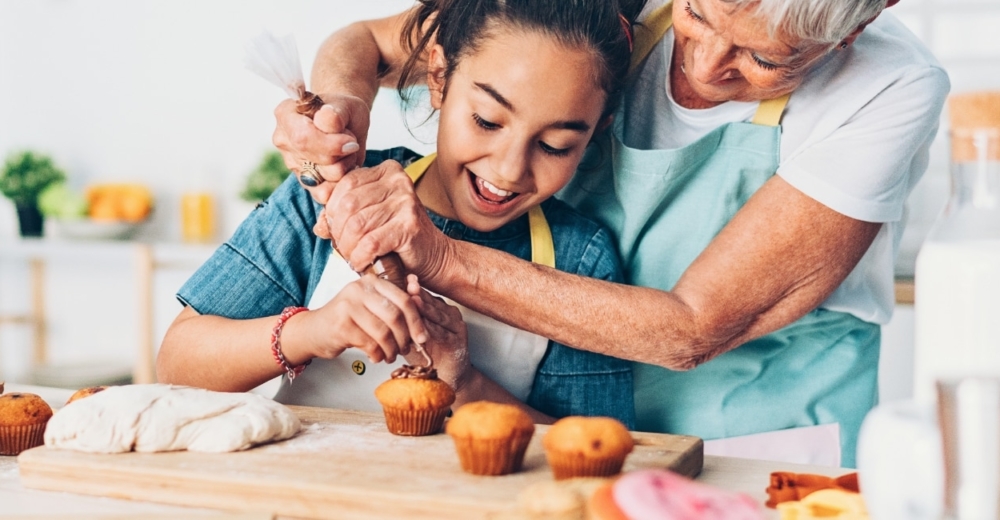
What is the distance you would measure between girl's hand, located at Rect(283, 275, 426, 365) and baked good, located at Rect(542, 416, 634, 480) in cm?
35

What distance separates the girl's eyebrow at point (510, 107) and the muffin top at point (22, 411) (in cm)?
74

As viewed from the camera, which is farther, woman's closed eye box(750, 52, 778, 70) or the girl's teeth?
the girl's teeth

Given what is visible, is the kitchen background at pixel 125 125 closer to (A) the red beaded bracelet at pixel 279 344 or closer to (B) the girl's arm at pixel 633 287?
(A) the red beaded bracelet at pixel 279 344

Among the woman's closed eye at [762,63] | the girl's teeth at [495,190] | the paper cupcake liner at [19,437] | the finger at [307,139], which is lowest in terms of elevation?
the paper cupcake liner at [19,437]

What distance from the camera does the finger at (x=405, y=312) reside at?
1332 mm

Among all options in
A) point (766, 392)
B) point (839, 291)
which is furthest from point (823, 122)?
point (766, 392)

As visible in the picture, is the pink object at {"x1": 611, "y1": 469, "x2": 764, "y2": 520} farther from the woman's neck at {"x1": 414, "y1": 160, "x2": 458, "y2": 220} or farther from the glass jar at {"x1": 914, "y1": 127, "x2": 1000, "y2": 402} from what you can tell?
the woman's neck at {"x1": 414, "y1": 160, "x2": 458, "y2": 220}

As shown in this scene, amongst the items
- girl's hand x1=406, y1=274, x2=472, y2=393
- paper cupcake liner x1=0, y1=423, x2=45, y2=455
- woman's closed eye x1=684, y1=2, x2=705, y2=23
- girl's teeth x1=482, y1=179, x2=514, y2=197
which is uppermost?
woman's closed eye x1=684, y1=2, x2=705, y2=23

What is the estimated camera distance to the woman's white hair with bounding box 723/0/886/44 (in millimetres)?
1290

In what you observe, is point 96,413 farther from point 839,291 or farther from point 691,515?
point 839,291

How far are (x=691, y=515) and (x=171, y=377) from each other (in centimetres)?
102

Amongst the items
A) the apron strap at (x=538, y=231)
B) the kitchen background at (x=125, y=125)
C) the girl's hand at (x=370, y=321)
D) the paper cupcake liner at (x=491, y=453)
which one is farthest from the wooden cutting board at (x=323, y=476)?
the kitchen background at (x=125, y=125)

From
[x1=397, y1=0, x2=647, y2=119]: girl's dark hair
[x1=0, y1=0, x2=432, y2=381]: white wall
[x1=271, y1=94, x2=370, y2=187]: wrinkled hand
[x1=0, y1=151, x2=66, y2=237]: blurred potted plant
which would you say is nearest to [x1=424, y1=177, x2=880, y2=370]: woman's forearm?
[x1=271, y1=94, x2=370, y2=187]: wrinkled hand

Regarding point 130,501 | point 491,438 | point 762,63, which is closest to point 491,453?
point 491,438
